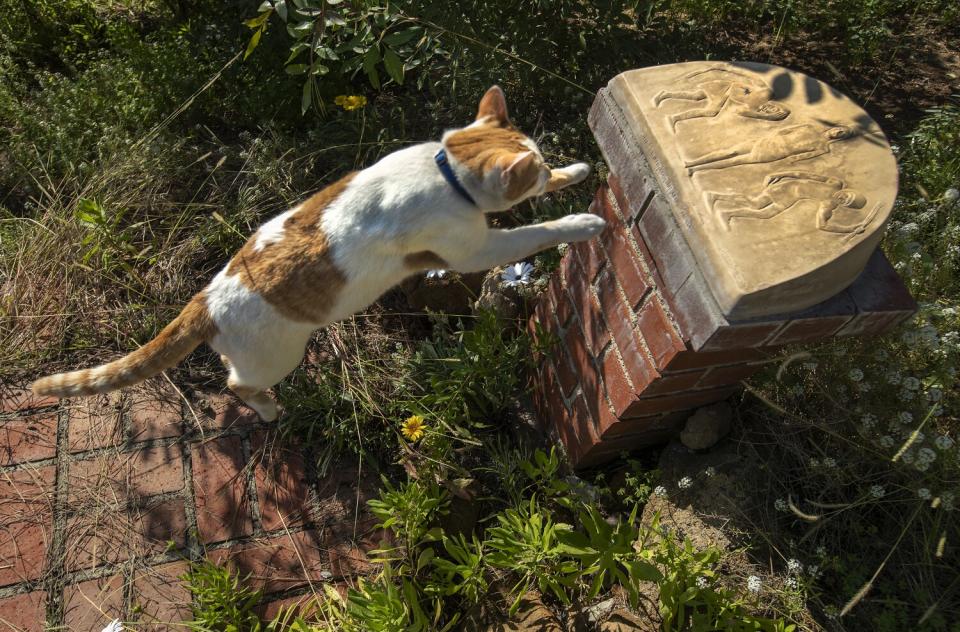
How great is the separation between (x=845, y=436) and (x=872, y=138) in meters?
0.97

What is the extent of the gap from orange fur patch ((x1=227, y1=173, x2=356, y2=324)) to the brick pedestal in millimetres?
888

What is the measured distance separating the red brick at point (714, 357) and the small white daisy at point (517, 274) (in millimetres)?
1059

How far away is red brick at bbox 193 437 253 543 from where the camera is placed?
2611mm

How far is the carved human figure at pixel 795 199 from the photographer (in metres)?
1.58

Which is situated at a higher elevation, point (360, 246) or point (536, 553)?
point (360, 246)

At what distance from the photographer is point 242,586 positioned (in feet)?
8.15

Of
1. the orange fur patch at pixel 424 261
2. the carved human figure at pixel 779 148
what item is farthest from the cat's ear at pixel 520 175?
the carved human figure at pixel 779 148

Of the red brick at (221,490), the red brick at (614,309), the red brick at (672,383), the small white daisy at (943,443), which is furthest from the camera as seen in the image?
the red brick at (221,490)

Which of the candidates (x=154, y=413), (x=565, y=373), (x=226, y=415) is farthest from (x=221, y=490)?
(x=565, y=373)

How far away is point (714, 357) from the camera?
190cm

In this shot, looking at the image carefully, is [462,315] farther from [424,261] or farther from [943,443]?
[943,443]

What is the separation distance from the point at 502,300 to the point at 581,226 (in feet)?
2.64

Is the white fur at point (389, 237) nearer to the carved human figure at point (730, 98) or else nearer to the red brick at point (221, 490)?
the carved human figure at point (730, 98)

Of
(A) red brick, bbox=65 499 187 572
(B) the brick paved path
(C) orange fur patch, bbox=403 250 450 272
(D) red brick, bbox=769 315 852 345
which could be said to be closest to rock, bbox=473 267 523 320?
(C) orange fur patch, bbox=403 250 450 272
